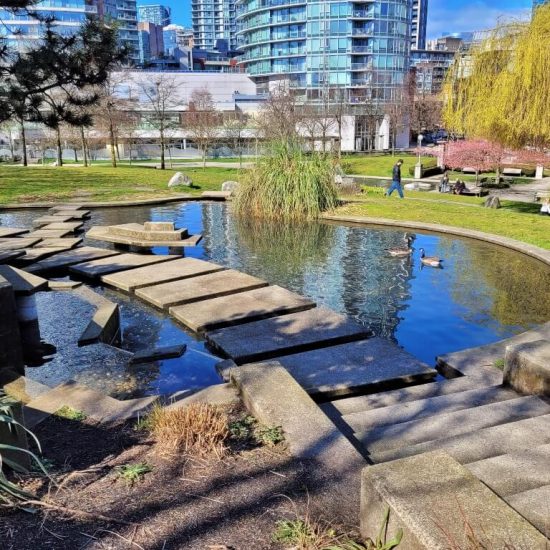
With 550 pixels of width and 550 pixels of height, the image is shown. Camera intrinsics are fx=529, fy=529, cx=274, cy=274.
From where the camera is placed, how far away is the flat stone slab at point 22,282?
619 cm

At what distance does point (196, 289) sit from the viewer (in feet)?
27.1

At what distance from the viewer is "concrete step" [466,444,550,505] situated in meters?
2.83

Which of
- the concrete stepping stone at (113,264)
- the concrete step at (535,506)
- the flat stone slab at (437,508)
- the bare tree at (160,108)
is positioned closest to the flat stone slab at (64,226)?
the concrete stepping stone at (113,264)

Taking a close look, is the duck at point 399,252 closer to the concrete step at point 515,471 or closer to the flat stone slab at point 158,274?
the flat stone slab at point 158,274

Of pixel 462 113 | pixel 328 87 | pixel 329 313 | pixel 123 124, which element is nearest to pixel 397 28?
pixel 328 87

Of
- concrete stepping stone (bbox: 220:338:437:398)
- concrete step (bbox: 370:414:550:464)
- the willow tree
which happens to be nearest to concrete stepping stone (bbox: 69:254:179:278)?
concrete stepping stone (bbox: 220:338:437:398)

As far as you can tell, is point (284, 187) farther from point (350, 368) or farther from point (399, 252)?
point (350, 368)

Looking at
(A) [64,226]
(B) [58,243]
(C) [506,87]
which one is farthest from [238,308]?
(C) [506,87]

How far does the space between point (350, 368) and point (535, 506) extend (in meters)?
2.95

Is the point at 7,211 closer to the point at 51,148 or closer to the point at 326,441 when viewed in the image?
the point at 326,441

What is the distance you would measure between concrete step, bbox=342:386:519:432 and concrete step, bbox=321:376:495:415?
230 mm

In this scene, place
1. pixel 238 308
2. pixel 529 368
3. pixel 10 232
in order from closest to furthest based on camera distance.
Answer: pixel 529 368, pixel 238 308, pixel 10 232

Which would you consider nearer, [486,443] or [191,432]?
[191,432]

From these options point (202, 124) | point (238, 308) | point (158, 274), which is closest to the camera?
point (238, 308)
